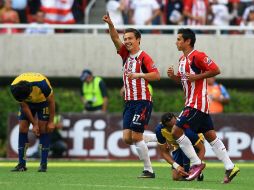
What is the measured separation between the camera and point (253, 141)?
2386 cm

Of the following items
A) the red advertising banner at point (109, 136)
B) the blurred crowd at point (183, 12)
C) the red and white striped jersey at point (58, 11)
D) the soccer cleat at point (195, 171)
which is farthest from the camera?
the red and white striped jersey at point (58, 11)

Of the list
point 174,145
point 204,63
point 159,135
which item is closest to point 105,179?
point 159,135

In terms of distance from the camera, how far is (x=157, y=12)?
26750 mm

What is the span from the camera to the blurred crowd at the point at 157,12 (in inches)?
1052

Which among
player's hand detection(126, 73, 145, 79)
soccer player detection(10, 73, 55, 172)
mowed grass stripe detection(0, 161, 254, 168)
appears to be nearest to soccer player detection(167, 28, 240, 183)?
player's hand detection(126, 73, 145, 79)

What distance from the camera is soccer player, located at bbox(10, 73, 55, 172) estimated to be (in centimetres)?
1711

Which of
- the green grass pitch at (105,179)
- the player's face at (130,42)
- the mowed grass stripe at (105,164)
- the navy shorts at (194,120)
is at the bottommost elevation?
the mowed grass stripe at (105,164)

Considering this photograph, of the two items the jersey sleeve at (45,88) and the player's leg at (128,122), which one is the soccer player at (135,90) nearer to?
the player's leg at (128,122)

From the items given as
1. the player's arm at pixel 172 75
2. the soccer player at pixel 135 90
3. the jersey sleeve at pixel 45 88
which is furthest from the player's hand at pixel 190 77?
the jersey sleeve at pixel 45 88

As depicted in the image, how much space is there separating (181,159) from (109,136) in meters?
7.89

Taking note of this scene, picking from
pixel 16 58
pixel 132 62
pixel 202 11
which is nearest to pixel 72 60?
pixel 16 58

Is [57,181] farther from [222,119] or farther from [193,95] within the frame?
[222,119]

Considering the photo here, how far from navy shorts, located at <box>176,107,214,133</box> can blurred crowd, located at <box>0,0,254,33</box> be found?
1153cm

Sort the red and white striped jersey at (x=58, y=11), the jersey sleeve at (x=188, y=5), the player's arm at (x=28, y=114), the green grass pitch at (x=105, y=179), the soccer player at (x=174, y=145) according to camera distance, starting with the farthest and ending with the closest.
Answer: the red and white striped jersey at (x=58, y=11) → the jersey sleeve at (x=188, y=5) → the player's arm at (x=28, y=114) → the soccer player at (x=174, y=145) → the green grass pitch at (x=105, y=179)
